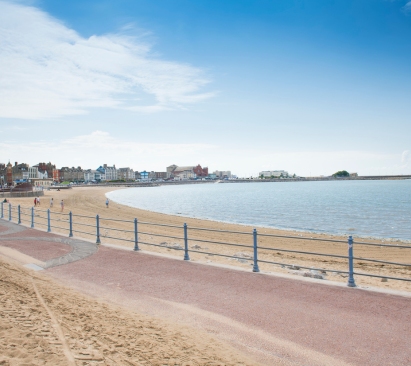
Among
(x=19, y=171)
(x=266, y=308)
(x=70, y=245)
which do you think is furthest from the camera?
(x=19, y=171)

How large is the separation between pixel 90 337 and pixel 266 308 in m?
3.25

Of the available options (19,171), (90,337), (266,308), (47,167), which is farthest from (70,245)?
(47,167)

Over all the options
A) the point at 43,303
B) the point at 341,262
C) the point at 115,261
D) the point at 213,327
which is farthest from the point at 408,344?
the point at 341,262

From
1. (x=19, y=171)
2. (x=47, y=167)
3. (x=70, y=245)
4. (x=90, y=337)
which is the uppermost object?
(x=47, y=167)

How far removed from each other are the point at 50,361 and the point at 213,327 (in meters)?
2.63

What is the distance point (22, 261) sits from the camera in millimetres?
10852

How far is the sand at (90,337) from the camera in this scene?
467 centimetres

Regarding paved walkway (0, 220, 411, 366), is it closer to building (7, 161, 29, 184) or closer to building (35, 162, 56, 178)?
building (7, 161, 29, 184)

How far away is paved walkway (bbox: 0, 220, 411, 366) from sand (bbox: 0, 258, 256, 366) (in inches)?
20.4

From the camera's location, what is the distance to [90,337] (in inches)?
209

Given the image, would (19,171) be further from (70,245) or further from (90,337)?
(90,337)

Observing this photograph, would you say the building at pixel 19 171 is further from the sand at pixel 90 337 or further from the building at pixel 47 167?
the sand at pixel 90 337

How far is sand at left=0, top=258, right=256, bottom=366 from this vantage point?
184 inches

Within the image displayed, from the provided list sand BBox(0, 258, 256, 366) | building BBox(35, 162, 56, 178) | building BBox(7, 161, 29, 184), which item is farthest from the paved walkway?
building BBox(35, 162, 56, 178)
